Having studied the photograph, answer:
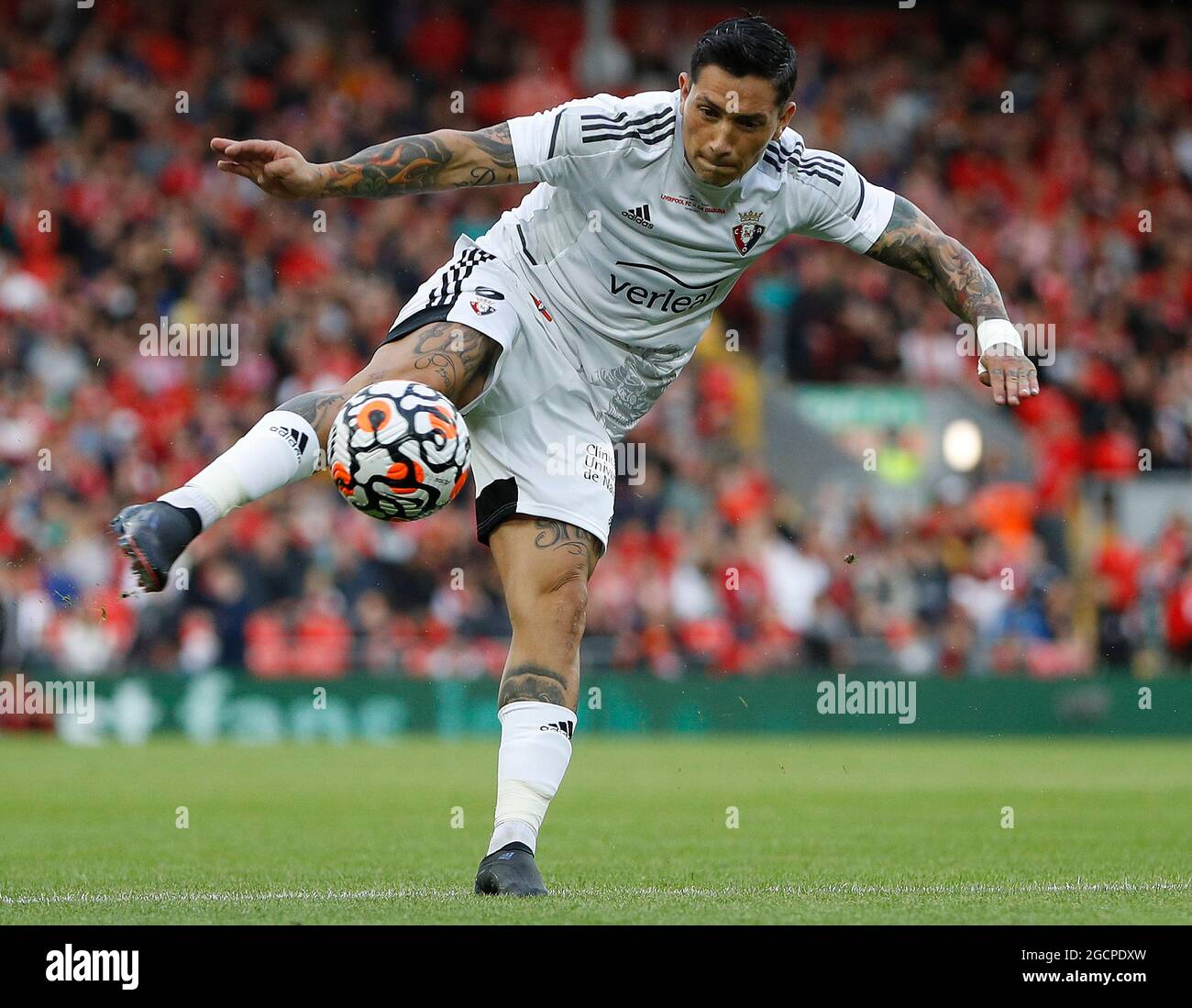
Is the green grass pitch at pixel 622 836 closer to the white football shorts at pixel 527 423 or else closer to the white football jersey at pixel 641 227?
the white football shorts at pixel 527 423

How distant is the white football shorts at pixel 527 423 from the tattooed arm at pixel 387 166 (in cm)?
49

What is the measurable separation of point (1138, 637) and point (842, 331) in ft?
16.3

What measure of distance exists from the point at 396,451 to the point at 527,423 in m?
1.15

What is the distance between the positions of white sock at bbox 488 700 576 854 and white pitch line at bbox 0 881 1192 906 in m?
0.25

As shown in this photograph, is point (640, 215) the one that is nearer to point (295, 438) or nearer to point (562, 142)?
point (562, 142)

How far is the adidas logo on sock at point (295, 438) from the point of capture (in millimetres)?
5961

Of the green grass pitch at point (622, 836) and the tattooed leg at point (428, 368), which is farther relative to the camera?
the tattooed leg at point (428, 368)

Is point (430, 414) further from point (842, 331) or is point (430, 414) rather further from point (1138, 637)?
point (842, 331)

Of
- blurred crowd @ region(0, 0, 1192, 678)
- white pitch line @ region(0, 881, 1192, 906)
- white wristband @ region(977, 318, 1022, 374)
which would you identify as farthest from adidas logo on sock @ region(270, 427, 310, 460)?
blurred crowd @ region(0, 0, 1192, 678)

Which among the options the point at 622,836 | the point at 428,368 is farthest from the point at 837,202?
the point at 622,836

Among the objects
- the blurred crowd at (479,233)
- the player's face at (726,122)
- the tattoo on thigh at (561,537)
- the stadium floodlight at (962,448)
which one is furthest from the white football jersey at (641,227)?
the stadium floodlight at (962,448)

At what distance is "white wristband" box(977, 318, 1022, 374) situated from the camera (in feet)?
21.0

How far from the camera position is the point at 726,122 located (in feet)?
20.7

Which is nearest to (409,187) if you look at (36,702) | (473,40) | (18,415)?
(36,702)
